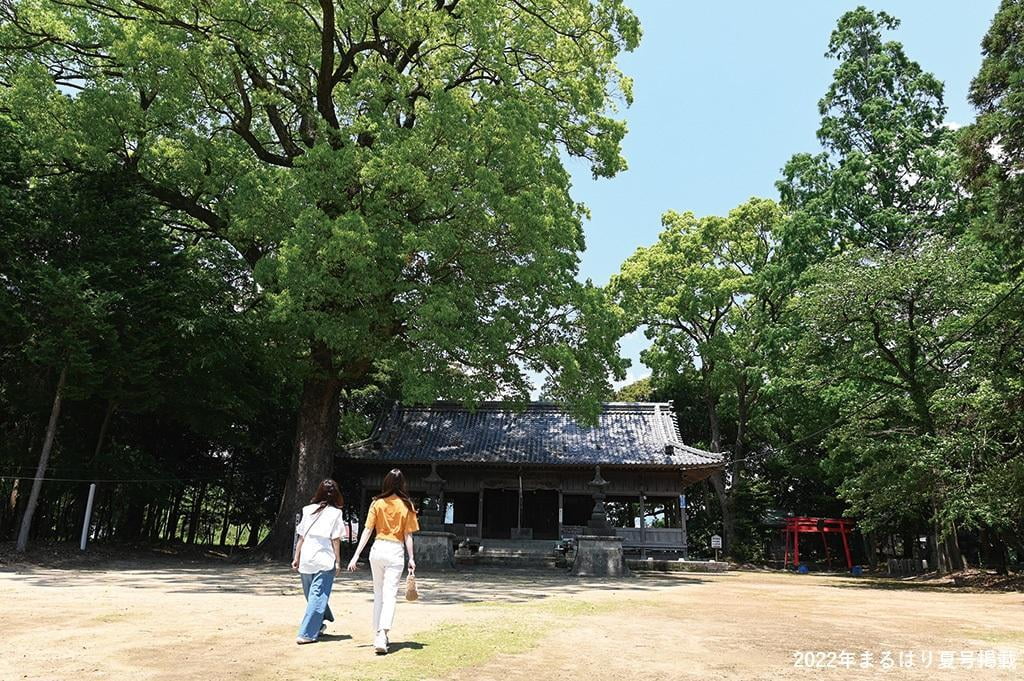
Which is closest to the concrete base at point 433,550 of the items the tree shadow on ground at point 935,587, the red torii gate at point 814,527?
the tree shadow on ground at point 935,587

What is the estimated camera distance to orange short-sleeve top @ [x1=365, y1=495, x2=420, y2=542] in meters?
5.04

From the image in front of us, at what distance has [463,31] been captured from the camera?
48.2 feet

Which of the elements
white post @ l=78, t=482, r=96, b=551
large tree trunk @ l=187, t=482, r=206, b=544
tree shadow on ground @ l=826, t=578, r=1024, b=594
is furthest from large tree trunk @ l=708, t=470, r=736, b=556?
white post @ l=78, t=482, r=96, b=551

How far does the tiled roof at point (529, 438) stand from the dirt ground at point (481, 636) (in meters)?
10.2

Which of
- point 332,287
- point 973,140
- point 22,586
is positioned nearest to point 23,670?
point 22,586

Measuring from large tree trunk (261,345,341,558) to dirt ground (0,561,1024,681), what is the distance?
4.17 m

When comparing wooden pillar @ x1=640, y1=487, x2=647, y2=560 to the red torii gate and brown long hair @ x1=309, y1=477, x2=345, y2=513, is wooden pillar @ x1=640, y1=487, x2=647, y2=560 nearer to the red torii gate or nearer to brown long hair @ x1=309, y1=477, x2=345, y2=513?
the red torii gate

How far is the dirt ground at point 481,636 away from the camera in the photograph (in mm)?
4328

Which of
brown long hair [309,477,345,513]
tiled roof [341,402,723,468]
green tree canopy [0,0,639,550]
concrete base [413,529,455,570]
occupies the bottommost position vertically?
concrete base [413,529,455,570]

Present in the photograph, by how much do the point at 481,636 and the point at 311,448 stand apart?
34.5 feet

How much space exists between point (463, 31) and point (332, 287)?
6.75 metres

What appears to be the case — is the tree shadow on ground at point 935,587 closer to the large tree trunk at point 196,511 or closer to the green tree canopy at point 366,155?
the green tree canopy at point 366,155

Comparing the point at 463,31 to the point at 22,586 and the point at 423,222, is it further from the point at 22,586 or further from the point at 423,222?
the point at 22,586

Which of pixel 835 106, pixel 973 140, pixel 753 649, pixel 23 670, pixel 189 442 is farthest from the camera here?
pixel 835 106
